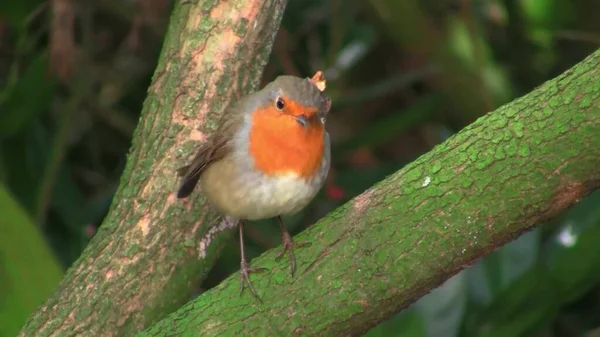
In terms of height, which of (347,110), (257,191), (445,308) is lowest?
(445,308)

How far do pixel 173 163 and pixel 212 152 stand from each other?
0.59ft

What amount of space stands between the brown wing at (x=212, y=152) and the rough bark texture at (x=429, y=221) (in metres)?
0.40

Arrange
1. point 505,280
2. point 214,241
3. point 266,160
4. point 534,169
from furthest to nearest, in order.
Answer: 1. point 505,280
2. point 214,241
3. point 266,160
4. point 534,169

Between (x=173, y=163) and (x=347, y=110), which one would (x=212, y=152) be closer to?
Result: (x=173, y=163)

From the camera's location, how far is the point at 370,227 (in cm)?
259

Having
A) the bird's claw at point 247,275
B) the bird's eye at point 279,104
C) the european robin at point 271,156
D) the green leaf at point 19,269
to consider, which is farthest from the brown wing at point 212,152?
the green leaf at point 19,269

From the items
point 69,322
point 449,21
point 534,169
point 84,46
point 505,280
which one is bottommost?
point 505,280

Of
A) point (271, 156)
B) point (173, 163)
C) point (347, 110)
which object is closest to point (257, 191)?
point (271, 156)

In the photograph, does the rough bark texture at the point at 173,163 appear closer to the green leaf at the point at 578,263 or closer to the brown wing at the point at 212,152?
the brown wing at the point at 212,152

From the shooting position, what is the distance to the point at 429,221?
250 centimetres

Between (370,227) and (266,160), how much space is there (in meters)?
0.46

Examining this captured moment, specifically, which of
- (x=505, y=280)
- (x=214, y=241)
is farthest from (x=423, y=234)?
Answer: (x=505, y=280)

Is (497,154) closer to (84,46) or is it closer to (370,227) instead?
(370,227)

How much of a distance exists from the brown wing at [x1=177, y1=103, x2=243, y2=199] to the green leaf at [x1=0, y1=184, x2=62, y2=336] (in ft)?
2.09
